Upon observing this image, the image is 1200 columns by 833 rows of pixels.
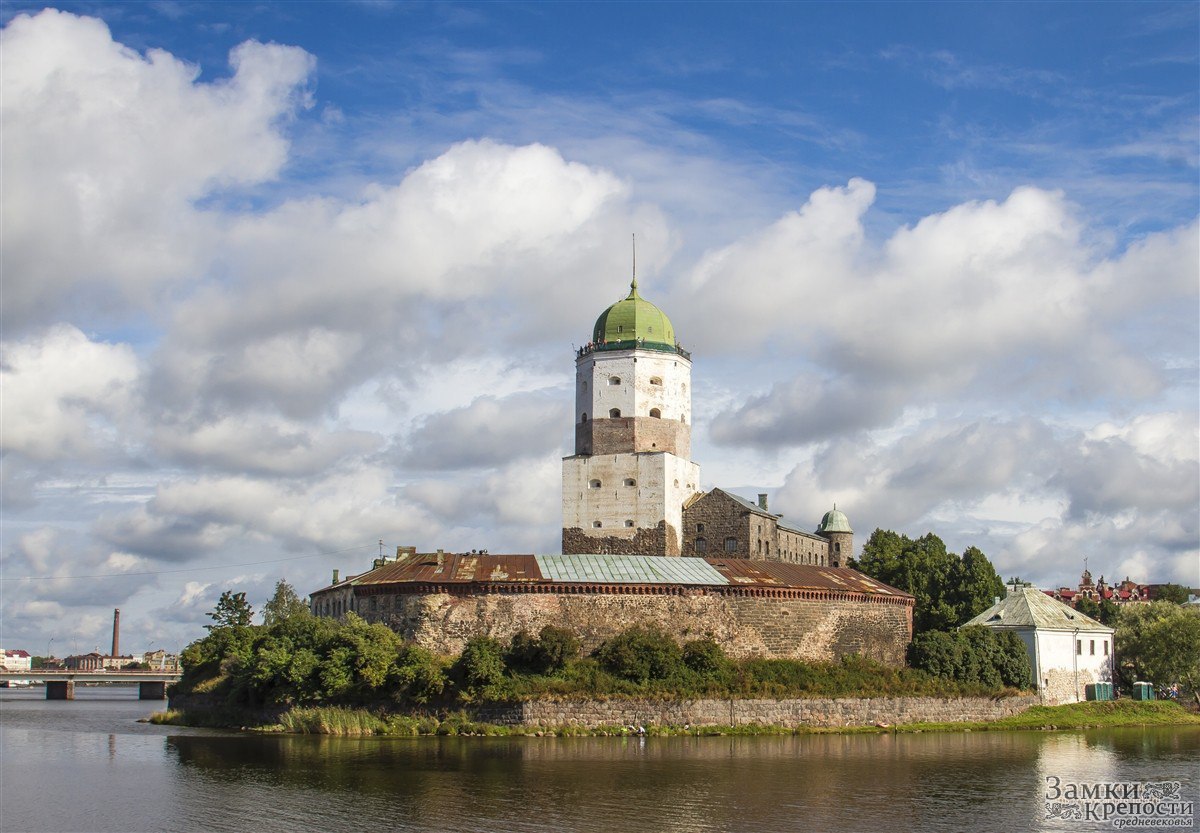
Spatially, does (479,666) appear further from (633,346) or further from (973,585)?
(973,585)

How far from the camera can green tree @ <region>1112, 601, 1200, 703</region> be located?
62.5m

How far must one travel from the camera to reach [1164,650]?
206 feet

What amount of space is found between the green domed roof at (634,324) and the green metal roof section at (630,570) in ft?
42.6

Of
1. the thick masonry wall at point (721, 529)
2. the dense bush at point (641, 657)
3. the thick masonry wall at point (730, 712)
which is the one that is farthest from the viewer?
the thick masonry wall at point (721, 529)

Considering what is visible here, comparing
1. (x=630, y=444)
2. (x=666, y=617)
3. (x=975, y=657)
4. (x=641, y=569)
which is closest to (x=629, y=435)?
(x=630, y=444)

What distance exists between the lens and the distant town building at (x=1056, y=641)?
196 ft

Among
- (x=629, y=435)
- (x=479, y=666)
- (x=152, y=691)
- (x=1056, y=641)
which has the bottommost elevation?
(x=152, y=691)

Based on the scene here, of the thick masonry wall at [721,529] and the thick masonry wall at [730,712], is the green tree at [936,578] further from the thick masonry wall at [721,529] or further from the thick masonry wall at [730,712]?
the thick masonry wall at [730,712]

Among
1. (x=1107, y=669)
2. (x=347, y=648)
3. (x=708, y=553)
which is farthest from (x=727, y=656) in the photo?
(x=1107, y=669)

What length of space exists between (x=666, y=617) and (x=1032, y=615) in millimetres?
18820

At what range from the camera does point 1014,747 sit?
45.7 meters

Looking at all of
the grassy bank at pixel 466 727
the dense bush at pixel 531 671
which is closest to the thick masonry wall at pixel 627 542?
the dense bush at pixel 531 671

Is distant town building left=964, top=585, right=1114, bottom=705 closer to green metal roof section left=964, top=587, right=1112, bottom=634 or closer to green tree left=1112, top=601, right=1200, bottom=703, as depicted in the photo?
green metal roof section left=964, top=587, right=1112, bottom=634

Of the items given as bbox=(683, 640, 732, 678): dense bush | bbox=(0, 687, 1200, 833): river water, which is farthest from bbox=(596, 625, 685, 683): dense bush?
bbox=(0, 687, 1200, 833): river water
